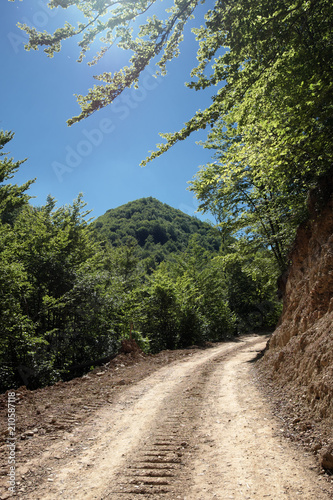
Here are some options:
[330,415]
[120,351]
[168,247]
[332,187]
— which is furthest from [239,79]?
[168,247]

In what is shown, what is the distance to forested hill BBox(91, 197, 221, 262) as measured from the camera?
106m

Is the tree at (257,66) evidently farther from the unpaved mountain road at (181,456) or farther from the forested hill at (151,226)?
the forested hill at (151,226)

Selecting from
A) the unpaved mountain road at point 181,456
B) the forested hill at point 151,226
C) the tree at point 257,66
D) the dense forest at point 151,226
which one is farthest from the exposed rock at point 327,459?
the dense forest at point 151,226

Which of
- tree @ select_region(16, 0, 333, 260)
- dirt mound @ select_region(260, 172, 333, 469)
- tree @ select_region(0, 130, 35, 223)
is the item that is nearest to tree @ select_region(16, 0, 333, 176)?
tree @ select_region(16, 0, 333, 260)

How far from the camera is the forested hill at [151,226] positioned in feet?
346

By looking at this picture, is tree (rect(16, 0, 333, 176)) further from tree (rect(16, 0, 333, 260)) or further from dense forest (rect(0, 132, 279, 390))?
dense forest (rect(0, 132, 279, 390))

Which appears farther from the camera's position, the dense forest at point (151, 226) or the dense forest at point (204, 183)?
the dense forest at point (151, 226)

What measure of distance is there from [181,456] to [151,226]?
11364cm

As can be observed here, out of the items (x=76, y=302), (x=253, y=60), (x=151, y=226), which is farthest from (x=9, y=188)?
(x=151, y=226)

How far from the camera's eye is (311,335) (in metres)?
6.29

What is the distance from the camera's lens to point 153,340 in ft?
57.3

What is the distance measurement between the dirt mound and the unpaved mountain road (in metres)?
0.60

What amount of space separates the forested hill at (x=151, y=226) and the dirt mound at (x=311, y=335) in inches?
3423

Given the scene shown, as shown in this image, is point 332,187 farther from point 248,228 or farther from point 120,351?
point 120,351
